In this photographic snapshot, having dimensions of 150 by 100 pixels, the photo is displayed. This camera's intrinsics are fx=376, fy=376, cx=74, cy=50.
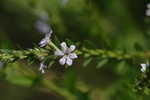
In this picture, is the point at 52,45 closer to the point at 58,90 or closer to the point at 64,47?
the point at 64,47

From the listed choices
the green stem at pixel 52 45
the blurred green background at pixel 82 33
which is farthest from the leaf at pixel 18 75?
the green stem at pixel 52 45

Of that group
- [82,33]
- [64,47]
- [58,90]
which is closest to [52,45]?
[64,47]

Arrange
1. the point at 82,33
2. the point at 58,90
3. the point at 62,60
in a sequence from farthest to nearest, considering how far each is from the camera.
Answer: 1. the point at 82,33
2. the point at 58,90
3. the point at 62,60

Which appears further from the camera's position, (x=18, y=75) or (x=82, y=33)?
(x=82, y=33)

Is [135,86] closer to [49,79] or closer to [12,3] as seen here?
[49,79]

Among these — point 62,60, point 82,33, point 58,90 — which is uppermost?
point 82,33

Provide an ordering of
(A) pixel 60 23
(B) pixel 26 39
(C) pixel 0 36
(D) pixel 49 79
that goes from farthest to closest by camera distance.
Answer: (B) pixel 26 39 → (C) pixel 0 36 → (A) pixel 60 23 → (D) pixel 49 79

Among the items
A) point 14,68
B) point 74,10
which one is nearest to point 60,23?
point 74,10

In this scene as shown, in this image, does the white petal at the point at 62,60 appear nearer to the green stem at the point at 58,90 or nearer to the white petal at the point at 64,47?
the white petal at the point at 64,47
